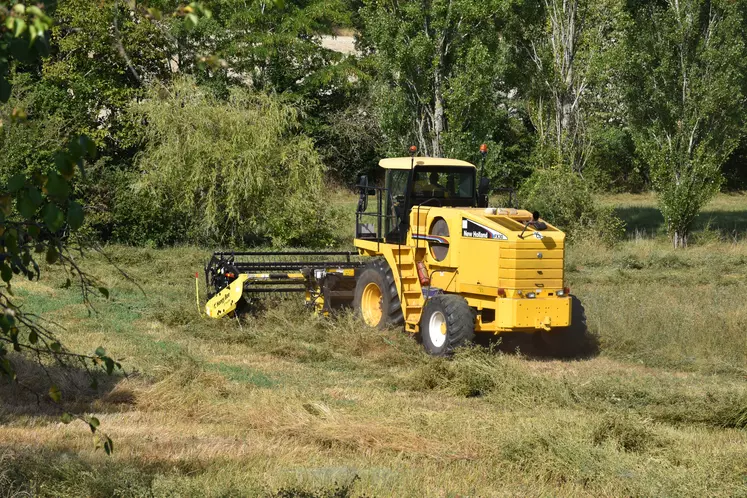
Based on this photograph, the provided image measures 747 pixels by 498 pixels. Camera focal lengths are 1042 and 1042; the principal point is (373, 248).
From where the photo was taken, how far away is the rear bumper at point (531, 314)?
1354 centimetres

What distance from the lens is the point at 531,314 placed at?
536 inches

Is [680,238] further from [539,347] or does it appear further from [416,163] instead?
[416,163]

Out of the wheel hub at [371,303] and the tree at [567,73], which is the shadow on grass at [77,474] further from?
the tree at [567,73]

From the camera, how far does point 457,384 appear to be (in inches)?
474

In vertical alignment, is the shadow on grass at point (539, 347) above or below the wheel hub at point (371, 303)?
below

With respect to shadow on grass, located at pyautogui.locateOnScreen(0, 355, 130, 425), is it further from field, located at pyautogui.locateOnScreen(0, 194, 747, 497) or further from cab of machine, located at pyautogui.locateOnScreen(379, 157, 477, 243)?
cab of machine, located at pyautogui.locateOnScreen(379, 157, 477, 243)

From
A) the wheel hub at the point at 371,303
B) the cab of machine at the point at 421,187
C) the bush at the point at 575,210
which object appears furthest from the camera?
the bush at the point at 575,210


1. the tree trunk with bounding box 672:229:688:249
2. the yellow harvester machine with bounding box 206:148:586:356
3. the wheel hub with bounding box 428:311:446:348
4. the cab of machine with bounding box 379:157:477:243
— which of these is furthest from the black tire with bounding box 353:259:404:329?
the tree trunk with bounding box 672:229:688:249

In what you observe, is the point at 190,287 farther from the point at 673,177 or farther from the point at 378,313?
the point at 673,177

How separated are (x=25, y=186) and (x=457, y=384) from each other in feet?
27.9

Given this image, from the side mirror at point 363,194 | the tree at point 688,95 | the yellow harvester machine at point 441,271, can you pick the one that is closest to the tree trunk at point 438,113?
the tree at point 688,95

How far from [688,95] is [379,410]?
74.9 feet

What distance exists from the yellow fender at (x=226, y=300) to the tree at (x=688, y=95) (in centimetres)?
1781

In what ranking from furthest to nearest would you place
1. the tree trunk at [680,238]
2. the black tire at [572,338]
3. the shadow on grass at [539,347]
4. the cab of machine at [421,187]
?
the tree trunk at [680,238] < the cab of machine at [421,187] < the shadow on grass at [539,347] < the black tire at [572,338]
